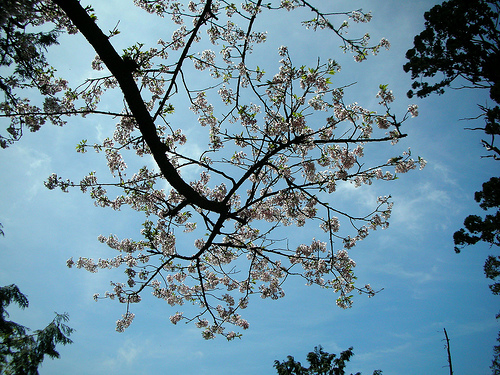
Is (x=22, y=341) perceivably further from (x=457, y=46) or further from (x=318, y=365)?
(x=457, y=46)

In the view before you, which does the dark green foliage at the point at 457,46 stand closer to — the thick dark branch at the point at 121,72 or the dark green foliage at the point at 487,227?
A: the dark green foliage at the point at 487,227

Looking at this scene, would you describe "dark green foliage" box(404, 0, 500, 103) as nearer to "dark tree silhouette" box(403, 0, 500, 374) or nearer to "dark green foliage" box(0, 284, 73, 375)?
"dark tree silhouette" box(403, 0, 500, 374)

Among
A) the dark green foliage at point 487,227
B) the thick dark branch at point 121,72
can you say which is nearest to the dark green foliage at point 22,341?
the thick dark branch at point 121,72

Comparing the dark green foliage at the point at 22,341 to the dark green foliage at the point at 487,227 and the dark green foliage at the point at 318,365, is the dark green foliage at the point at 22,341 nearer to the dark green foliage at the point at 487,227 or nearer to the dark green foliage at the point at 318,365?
the dark green foliage at the point at 318,365

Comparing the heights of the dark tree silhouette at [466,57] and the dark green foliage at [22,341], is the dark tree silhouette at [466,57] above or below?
above

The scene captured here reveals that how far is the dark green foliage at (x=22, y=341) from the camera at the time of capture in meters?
8.63

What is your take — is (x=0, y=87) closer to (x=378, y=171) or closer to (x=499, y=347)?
(x=378, y=171)

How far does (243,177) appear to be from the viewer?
5.55 meters

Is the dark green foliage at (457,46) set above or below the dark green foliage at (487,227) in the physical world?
above

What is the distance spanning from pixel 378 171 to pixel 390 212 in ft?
3.66

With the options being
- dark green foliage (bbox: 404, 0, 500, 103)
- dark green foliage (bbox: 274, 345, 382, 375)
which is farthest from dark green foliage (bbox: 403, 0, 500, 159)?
dark green foliage (bbox: 274, 345, 382, 375)

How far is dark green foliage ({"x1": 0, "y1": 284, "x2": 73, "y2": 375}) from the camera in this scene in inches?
340

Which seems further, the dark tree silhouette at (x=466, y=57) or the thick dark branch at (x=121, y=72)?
the dark tree silhouette at (x=466, y=57)

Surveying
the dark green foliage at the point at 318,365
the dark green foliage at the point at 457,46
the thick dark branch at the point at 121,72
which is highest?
the dark green foliage at the point at 457,46
